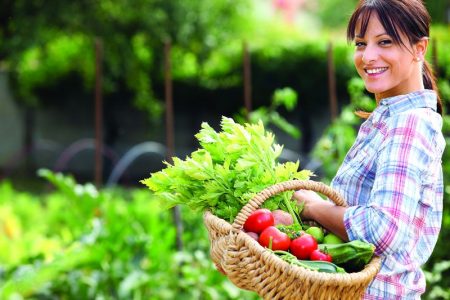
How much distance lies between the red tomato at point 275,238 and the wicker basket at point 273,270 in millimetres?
39

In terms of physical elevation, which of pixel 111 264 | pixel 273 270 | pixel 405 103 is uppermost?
pixel 405 103

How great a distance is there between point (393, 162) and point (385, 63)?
0.27 meters

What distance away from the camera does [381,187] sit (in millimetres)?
1771

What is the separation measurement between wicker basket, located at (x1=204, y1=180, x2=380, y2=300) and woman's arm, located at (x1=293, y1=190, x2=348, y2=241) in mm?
32

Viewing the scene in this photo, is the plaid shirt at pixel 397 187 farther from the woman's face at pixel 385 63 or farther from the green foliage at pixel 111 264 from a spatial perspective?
the green foliage at pixel 111 264

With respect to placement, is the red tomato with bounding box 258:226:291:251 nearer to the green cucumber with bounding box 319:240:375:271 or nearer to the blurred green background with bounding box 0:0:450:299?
the green cucumber with bounding box 319:240:375:271

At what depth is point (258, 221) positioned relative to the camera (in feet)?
6.06

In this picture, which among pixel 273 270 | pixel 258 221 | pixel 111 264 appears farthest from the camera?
pixel 111 264

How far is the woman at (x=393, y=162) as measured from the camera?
1.77m

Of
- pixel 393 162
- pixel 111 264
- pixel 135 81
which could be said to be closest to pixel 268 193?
pixel 393 162

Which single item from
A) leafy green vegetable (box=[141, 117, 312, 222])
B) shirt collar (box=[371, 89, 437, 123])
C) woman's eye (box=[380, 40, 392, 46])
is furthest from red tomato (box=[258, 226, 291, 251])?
woman's eye (box=[380, 40, 392, 46])

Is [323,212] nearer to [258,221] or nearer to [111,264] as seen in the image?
[258,221]

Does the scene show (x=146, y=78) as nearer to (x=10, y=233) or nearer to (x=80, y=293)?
(x=10, y=233)

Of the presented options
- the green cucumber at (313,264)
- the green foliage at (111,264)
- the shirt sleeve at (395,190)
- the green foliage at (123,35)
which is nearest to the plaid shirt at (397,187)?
the shirt sleeve at (395,190)
